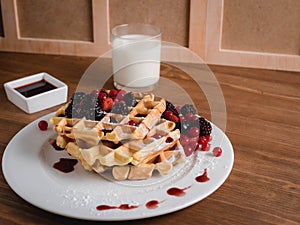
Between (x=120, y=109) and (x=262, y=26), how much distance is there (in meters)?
0.69

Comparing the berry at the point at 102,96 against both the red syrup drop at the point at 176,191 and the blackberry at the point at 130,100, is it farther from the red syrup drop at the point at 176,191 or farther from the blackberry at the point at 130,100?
the red syrup drop at the point at 176,191

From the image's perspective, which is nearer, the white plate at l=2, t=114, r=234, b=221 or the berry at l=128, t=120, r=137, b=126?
the white plate at l=2, t=114, r=234, b=221

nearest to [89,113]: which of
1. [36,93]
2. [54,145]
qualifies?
[54,145]

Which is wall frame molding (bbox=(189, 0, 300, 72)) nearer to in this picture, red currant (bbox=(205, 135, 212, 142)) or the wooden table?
the wooden table

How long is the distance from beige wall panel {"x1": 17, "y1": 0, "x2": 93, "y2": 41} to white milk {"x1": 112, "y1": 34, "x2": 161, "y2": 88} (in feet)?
0.87

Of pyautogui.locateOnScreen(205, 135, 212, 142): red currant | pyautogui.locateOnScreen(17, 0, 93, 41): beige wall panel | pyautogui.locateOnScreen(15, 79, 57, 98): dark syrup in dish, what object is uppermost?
pyautogui.locateOnScreen(17, 0, 93, 41): beige wall panel

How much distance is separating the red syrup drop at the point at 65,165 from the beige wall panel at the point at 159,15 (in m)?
0.71

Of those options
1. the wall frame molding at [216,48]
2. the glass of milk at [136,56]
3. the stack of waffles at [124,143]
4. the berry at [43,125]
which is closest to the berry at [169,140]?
the stack of waffles at [124,143]

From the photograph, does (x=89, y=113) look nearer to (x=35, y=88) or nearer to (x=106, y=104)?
(x=106, y=104)

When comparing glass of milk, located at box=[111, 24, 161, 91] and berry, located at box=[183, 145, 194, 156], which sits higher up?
glass of milk, located at box=[111, 24, 161, 91]

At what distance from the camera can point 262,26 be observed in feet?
5.23

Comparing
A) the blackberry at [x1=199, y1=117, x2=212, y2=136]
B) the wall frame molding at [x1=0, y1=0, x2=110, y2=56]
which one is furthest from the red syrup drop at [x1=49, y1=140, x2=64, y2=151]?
the wall frame molding at [x1=0, y1=0, x2=110, y2=56]

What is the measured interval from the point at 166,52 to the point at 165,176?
0.72 m

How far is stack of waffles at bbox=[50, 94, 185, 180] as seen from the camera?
1.00 m
